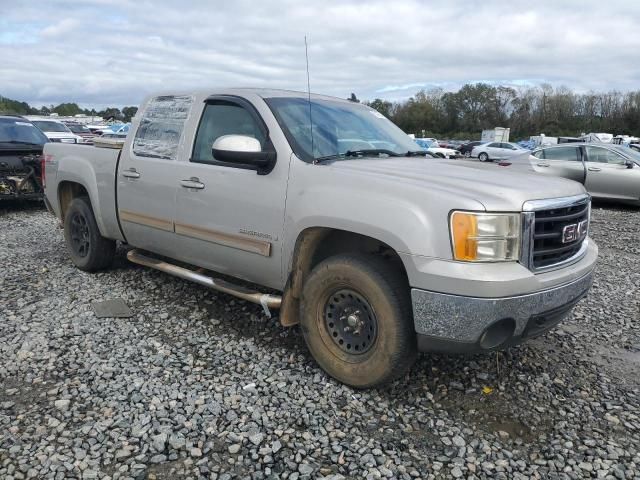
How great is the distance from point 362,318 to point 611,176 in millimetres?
10967

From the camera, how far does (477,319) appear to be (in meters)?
2.88

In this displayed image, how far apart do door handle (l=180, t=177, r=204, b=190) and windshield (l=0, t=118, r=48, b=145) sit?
7458 millimetres

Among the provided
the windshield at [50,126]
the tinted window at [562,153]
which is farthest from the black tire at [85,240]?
the windshield at [50,126]

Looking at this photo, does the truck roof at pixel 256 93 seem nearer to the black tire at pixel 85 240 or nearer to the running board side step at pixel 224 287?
the running board side step at pixel 224 287

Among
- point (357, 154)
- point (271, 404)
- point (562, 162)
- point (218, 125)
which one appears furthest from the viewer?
point (562, 162)

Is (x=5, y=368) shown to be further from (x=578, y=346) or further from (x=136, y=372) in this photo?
(x=578, y=346)

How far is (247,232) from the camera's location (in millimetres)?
3902

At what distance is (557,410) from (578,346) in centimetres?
116

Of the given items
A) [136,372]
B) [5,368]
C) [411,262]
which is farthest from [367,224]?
[5,368]

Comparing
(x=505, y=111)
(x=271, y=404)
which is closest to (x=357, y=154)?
(x=271, y=404)

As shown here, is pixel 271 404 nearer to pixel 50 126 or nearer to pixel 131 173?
pixel 131 173

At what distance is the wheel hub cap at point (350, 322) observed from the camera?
333cm

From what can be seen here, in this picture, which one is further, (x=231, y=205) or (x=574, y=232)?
(x=231, y=205)

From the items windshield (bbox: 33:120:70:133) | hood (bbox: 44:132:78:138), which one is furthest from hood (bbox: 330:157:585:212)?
windshield (bbox: 33:120:70:133)
